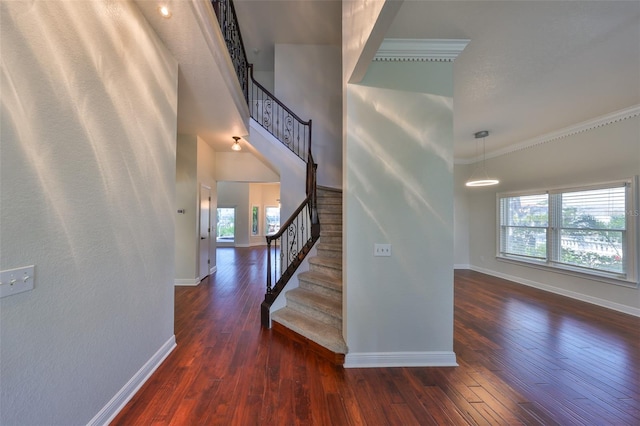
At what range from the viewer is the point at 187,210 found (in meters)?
4.71

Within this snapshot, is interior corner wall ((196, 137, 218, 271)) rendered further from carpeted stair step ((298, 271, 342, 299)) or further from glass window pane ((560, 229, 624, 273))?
glass window pane ((560, 229, 624, 273))

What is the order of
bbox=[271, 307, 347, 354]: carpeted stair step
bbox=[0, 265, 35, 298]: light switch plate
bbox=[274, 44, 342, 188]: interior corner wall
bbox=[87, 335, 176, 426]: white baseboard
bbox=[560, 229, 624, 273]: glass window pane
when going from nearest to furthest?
1. bbox=[0, 265, 35, 298]: light switch plate
2. bbox=[87, 335, 176, 426]: white baseboard
3. bbox=[271, 307, 347, 354]: carpeted stair step
4. bbox=[560, 229, 624, 273]: glass window pane
5. bbox=[274, 44, 342, 188]: interior corner wall

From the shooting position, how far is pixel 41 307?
121 centimetres

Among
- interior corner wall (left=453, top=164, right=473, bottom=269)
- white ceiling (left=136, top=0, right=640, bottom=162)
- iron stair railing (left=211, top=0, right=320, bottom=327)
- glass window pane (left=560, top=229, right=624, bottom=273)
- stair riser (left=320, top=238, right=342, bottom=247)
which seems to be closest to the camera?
white ceiling (left=136, top=0, right=640, bottom=162)

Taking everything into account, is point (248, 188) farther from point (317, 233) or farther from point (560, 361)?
point (560, 361)

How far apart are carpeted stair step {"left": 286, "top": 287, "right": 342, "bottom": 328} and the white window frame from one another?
436 cm

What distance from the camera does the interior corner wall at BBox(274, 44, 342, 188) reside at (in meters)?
5.48

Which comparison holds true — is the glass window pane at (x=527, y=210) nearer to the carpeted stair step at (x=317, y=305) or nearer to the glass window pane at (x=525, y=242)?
the glass window pane at (x=525, y=242)

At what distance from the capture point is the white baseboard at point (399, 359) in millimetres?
2221

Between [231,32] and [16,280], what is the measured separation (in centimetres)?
385

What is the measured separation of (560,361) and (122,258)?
13.1 feet

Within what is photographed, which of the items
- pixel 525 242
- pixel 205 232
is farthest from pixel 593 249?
pixel 205 232

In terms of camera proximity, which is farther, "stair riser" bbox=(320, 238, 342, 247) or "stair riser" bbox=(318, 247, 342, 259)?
"stair riser" bbox=(320, 238, 342, 247)

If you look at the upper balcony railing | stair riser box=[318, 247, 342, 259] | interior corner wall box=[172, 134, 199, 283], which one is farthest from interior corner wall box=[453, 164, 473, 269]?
interior corner wall box=[172, 134, 199, 283]
